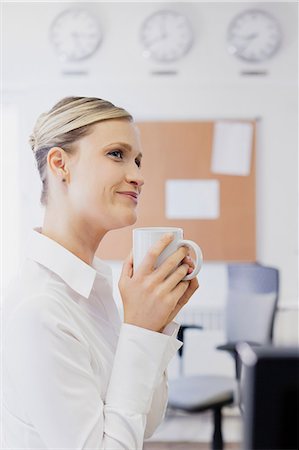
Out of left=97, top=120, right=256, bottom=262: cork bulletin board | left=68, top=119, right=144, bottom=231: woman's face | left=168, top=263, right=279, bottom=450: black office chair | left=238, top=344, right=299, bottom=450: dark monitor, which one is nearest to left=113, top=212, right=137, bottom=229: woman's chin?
left=68, top=119, right=144, bottom=231: woman's face

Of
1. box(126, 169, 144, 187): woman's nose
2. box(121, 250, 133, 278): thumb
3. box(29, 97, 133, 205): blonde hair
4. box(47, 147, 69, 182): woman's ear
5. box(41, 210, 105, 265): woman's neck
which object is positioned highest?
box(29, 97, 133, 205): blonde hair

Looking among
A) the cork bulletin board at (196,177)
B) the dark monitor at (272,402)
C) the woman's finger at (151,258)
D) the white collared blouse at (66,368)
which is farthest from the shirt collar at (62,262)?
the cork bulletin board at (196,177)

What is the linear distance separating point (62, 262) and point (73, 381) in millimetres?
184

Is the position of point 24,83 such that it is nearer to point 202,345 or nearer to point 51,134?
point 202,345

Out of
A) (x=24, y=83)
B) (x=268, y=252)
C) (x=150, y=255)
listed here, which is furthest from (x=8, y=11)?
(x=150, y=255)

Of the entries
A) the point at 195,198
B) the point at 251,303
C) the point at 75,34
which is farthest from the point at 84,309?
the point at 75,34

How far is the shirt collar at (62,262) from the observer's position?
878mm

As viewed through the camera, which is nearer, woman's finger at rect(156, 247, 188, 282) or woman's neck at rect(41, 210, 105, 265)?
woman's finger at rect(156, 247, 188, 282)

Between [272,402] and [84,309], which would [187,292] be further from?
[272,402]

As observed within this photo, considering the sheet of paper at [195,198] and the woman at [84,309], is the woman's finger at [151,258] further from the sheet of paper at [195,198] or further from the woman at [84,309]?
the sheet of paper at [195,198]

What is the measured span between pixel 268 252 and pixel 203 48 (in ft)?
3.83

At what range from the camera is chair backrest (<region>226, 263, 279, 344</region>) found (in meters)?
2.83

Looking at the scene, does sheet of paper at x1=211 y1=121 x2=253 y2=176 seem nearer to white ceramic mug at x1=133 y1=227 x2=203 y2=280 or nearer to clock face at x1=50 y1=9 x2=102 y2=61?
clock face at x1=50 y1=9 x2=102 y2=61

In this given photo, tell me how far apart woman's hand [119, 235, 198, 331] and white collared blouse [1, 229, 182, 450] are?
0.02 m
